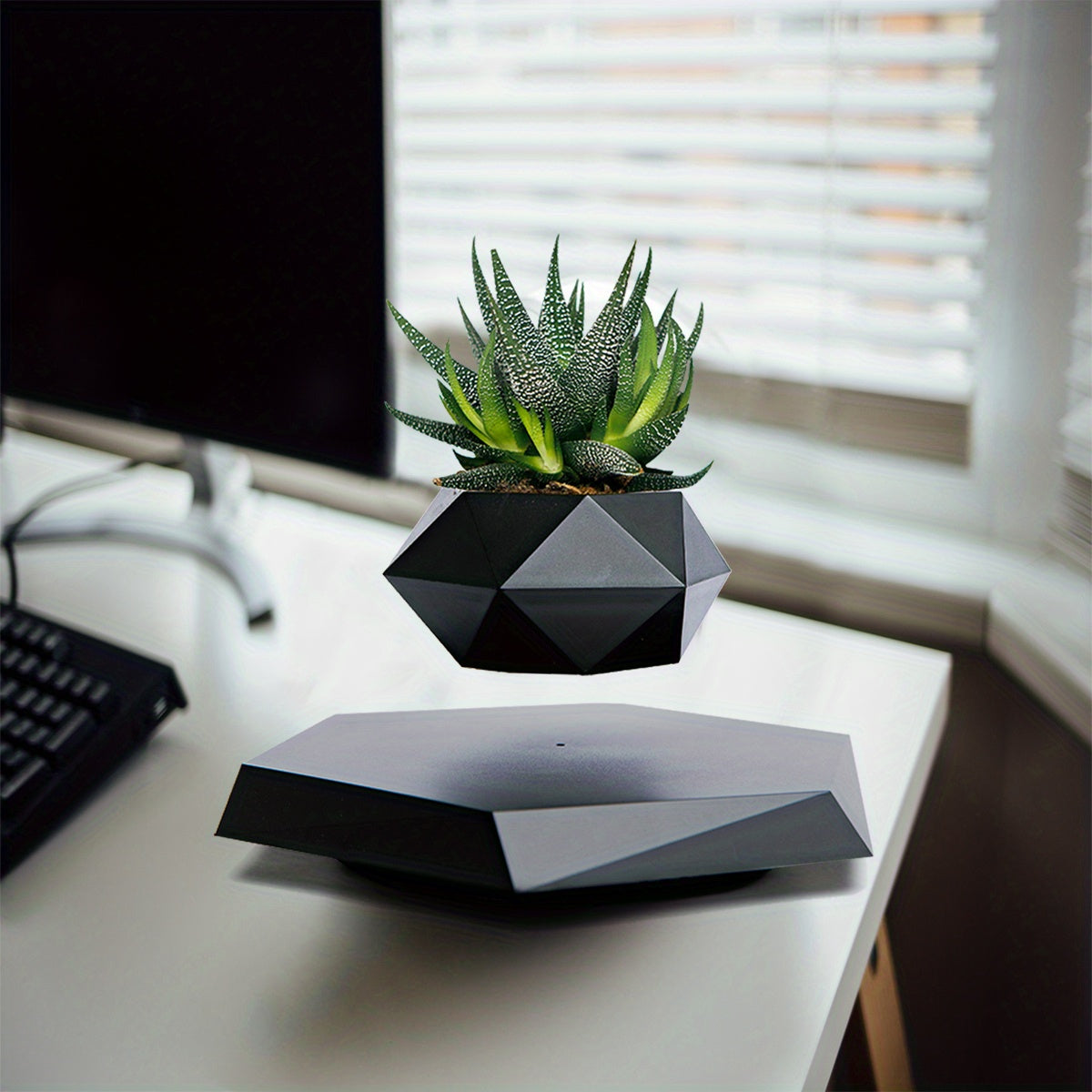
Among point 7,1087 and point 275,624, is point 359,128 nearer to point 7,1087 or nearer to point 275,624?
point 275,624

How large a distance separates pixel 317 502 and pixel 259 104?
600 millimetres

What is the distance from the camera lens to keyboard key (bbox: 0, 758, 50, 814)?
1.75 ft

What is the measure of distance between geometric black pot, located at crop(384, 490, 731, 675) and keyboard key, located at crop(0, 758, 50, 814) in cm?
22

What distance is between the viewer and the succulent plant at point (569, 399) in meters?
0.50

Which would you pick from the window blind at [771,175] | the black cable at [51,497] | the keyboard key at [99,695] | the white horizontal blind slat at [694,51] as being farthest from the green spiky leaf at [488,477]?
the white horizontal blind slat at [694,51]

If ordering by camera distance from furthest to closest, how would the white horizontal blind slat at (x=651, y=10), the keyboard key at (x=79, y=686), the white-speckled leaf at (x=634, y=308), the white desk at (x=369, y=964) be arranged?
the white horizontal blind slat at (x=651, y=10) → the keyboard key at (x=79, y=686) → the white-speckled leaf at (x=634, y=308) → the white desk at (x=369, y=964)

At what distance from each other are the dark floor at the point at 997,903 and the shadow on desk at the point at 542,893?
48 cm

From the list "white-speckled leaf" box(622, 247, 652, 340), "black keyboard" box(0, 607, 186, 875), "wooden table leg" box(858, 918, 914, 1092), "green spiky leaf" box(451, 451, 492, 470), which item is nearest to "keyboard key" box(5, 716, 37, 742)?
"black keyboard" box(0, 607, 186, 875)

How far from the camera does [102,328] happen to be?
2.94 feet

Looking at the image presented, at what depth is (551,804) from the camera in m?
0.45

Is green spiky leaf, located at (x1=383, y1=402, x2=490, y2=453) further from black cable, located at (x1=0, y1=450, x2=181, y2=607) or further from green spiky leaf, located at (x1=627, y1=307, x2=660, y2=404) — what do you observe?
black cable, located at (x1=0, y1=450, x2=181, y2=607)

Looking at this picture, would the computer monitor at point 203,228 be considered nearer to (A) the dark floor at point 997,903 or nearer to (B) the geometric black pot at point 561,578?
(B) the geometric black pot at point 561,578

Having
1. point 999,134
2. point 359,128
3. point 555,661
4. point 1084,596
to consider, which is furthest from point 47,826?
point 999,134

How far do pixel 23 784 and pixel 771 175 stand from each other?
0.77 meters
